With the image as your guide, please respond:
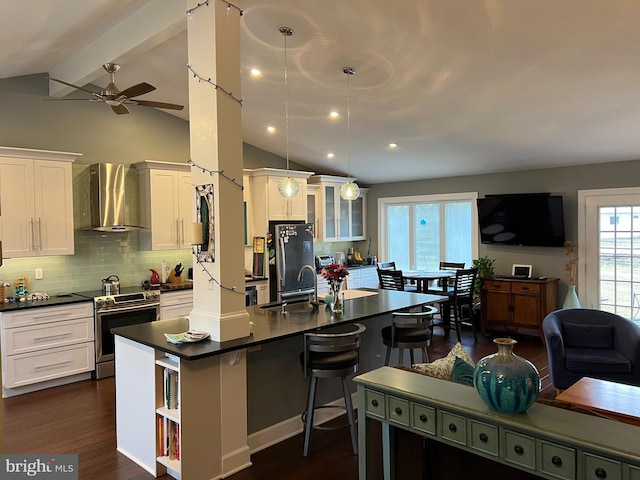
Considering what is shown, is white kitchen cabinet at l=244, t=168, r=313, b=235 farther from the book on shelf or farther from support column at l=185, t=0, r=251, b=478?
the book on shelf

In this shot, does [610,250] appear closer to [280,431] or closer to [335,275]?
[335,275]

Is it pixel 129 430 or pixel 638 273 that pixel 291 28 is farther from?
pixel 638 273

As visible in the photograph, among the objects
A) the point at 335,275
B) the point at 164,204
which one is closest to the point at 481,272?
the point at 335,275

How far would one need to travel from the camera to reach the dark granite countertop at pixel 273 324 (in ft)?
9.71

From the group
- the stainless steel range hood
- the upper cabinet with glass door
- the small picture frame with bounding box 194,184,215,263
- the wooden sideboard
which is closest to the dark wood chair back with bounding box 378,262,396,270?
the upper cabinet with glass door

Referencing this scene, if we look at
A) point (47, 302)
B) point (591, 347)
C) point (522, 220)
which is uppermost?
point (522, 220)

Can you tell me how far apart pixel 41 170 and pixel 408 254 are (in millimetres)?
5700

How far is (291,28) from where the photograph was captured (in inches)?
157

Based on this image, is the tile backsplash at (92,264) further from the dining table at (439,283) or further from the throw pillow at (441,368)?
the throw pillow at (441,368)

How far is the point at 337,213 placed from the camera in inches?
326

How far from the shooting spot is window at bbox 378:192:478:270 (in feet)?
24.9

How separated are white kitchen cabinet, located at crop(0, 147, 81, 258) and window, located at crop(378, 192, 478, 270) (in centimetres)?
518

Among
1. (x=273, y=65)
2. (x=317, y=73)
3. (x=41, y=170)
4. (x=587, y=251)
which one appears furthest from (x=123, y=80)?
(x=587, y=251)

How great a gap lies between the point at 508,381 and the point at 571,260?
5405 millimetres
